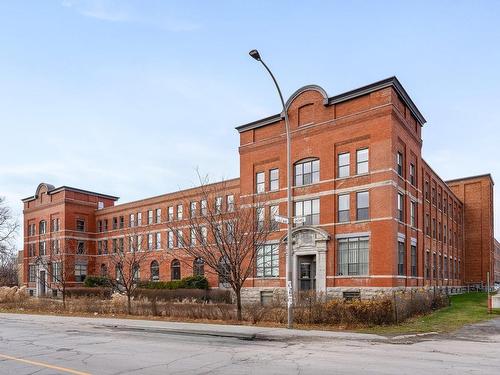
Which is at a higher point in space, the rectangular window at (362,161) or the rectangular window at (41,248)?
the rectangular window at (362,161)

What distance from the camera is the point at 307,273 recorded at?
37.6m

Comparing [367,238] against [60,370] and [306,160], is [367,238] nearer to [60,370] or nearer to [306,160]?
[306,160]

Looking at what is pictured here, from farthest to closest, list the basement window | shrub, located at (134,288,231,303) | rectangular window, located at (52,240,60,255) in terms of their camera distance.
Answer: rectangular window, located at (52,240,60,255), shrub, located at (134,288,231,303), the basement window

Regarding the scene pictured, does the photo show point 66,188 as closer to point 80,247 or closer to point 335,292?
point 80,247

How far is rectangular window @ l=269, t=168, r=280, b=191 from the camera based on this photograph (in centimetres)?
4012

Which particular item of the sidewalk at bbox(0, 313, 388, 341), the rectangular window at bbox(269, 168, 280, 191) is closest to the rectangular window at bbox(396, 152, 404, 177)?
the rectangular window at bbox(269, 168, 280, 191)

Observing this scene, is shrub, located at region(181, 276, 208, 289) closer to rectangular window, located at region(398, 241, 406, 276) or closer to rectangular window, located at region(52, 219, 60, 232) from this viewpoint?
rectangular window, located at region(398, 241, 406, 276)

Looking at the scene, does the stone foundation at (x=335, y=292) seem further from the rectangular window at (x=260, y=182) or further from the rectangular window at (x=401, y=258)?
the rectangular window at (x=260, y=182)

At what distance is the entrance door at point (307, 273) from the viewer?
37.2 metres

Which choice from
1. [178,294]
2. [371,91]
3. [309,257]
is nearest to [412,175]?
[371,91]

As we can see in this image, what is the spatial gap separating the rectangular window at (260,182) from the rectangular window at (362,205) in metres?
8.70

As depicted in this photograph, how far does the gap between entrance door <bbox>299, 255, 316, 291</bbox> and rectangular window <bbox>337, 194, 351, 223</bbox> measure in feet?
12.7

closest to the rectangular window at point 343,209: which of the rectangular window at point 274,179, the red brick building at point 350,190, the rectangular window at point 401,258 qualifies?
the red brick building at point 350,190

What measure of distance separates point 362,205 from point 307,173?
5415mm
